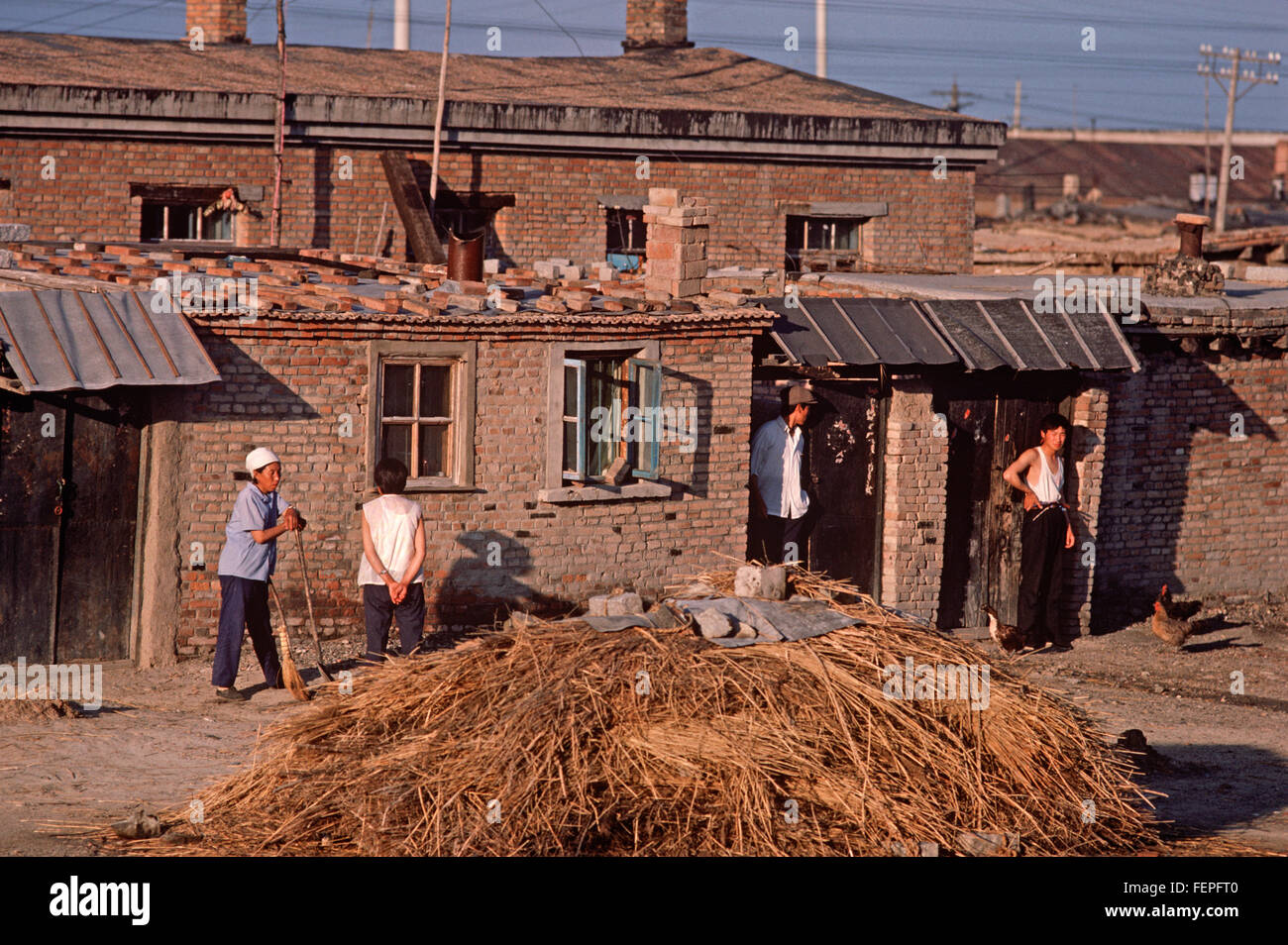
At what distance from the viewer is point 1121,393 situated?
15969 millimetres

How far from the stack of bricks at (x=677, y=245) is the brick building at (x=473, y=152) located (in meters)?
6.96

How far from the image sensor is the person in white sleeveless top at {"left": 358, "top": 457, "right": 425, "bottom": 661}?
460 inches

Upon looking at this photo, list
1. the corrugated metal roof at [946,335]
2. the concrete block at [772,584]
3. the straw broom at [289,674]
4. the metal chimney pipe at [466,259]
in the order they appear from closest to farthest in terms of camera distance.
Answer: the concrete block at [772,584] < the straw broom at [289,674] < the corrugated metal roof at [946,335] < the metal chimney pipe at [466,259]

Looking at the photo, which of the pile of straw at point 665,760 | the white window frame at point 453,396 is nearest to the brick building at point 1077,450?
the white window frame at point 453,396

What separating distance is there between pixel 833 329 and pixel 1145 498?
4.37 meters

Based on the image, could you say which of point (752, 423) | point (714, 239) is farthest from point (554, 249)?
point (752, 423)

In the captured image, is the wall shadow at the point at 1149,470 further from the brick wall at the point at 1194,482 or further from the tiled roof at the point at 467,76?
the tiled roof at the point at 467,76

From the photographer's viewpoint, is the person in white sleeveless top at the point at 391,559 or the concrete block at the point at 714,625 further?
the person in white sleeveless top at the point at 391,559

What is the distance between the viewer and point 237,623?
11578 millimetres

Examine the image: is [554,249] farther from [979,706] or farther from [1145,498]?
[979,706]

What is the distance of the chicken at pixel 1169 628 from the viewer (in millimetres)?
15117

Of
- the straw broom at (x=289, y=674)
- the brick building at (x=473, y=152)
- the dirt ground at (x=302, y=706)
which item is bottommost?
the dirt ground at (x=302, y=706)

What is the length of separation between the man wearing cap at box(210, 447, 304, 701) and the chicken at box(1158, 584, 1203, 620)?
8268 mm

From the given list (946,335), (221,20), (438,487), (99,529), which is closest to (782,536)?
(946,335)
